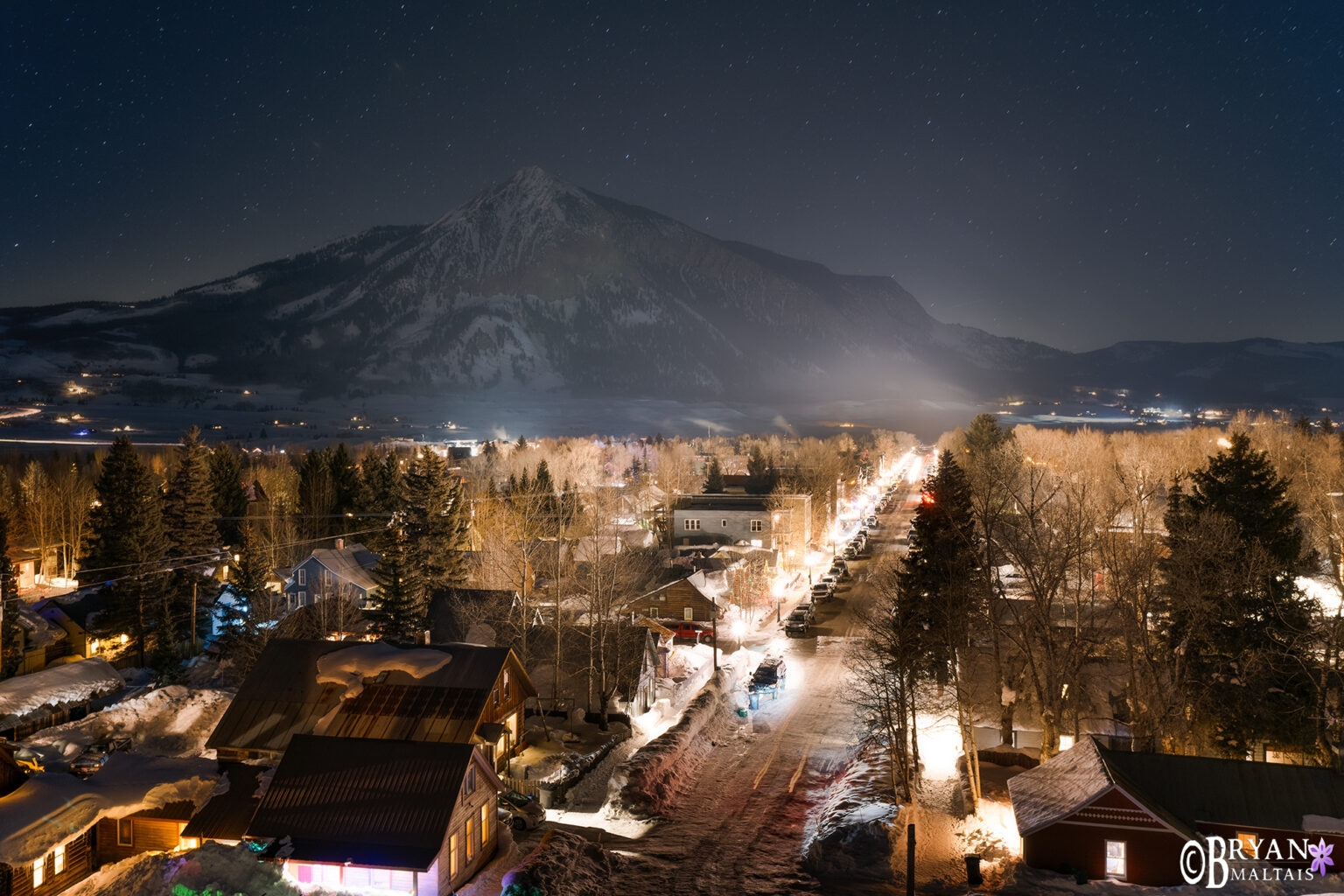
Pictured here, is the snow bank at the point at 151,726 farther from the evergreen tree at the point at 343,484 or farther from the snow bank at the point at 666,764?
the evergreen tree at the point at 343,484

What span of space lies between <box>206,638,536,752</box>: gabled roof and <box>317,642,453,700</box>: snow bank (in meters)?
0.03

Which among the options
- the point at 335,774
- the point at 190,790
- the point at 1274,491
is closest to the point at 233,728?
the point at 190,790

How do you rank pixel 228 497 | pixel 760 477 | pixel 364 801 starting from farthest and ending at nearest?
pixel 760 477
pixel 228 497
pixel 364 801

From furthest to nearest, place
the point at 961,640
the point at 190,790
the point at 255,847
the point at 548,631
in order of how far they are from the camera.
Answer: the point at 548,631 → the point at 961,640 → the point at 190,790 → the point at 255,847

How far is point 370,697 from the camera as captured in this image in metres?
25.3

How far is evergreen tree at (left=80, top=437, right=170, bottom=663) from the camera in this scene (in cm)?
3981

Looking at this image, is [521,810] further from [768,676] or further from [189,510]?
[189,510]

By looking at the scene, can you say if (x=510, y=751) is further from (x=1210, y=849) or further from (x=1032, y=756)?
(x=1210, y=849)

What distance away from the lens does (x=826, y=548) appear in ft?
240

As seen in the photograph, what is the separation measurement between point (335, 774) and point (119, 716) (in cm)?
1718

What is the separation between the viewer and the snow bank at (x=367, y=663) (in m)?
25.5

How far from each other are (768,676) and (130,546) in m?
33.1

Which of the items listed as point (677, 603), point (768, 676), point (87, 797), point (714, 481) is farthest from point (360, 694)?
point (714, 481)

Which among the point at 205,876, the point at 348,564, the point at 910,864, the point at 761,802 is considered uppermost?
the point at 348,564
